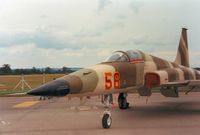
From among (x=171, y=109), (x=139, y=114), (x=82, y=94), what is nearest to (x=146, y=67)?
(x=139, y=114)

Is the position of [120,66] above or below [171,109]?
above

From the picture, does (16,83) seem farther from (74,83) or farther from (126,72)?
(74,83)

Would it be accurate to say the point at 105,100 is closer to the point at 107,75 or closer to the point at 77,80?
the point at 107,75

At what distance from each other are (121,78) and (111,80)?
2.02 feet

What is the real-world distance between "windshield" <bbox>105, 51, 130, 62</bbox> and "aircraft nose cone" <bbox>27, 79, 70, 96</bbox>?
2773mm

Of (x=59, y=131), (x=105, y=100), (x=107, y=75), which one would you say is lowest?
(x=59, y=131)

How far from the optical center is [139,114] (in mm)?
13117

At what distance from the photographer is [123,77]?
36.9 ft

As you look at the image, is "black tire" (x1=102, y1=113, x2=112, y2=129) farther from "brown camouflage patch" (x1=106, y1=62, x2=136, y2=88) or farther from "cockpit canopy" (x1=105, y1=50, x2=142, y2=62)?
"cockpit canopy" (x1=105, y1=50, x2=142, y2=62)

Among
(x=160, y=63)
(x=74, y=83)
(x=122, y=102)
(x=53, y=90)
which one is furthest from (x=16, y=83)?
(x=53, y=90)

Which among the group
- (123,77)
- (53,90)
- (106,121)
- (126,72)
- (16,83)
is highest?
(16,83)

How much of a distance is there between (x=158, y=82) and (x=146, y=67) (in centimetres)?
79

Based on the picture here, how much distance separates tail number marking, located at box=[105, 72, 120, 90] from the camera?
34.2 ft

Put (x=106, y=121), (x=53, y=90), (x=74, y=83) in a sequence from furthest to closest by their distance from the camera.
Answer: (x=106, y=121) → (x=74, y=83) → (x=53, y=90)
